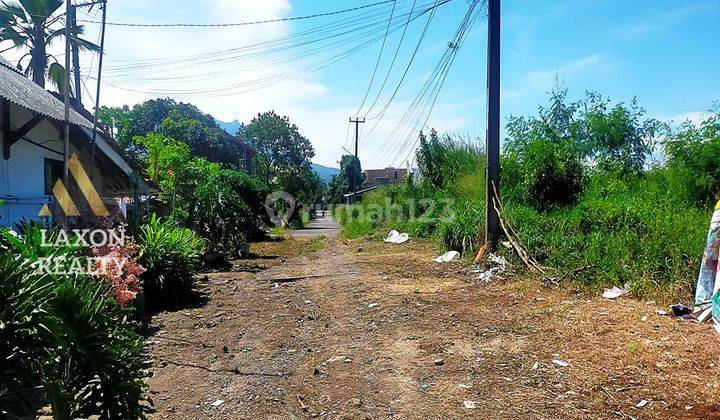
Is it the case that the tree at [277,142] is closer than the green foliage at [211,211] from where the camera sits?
No

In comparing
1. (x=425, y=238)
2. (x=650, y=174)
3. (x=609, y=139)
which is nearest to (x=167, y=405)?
(x=650, y=174)

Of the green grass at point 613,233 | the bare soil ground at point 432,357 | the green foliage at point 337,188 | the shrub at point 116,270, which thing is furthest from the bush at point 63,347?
the green foliage at point 337,188

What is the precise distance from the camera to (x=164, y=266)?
22.4 ft

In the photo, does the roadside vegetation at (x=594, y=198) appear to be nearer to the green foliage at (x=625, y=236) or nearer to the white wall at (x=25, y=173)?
the green foliage at (x=625, y=236)

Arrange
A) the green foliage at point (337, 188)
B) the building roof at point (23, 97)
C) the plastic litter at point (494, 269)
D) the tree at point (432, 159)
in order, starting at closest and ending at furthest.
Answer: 1. the building roof at point (23, 97)
2. the plastic litter at point (494, 269)
3. the tree at point (432, 159)
4. the green foliage at point (337, 188)

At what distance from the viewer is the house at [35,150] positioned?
23.0 feet

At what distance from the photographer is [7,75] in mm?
7496

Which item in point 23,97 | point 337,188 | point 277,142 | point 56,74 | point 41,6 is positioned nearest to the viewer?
point 23,97

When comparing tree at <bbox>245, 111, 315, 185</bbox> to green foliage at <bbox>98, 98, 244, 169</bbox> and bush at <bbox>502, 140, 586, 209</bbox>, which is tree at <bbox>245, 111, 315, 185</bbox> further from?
bush at <bbox>502, 140, 586, 209</bbox>

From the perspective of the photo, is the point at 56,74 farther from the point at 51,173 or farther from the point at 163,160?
the point at 51,173

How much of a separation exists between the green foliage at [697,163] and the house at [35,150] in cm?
970

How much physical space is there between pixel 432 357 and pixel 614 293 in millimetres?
2883

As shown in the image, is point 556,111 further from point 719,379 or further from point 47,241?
point 47,241

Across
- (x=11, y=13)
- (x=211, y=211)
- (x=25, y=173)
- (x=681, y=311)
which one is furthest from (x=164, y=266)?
(x=11, y=13)
